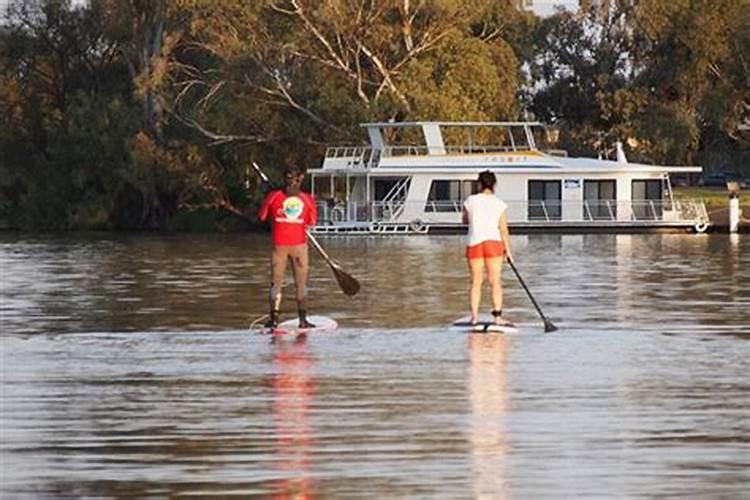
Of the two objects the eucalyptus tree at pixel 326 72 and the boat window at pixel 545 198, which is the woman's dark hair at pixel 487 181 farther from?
the eucalyptus tree at pixel 326 72

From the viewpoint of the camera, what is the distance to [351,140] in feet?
243

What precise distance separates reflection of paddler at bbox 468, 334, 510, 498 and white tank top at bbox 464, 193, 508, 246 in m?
0.98

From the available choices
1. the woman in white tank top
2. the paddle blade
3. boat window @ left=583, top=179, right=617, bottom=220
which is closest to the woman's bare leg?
the woman in white tank top

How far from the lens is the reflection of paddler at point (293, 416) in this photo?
36.6 feet

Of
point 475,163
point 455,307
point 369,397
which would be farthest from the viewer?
point 475,163

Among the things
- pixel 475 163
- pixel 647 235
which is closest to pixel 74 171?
pixel 475 163

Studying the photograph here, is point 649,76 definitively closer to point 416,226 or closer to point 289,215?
point 416,226

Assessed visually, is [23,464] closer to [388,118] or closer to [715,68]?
[388,118]

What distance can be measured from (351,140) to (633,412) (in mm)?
59878

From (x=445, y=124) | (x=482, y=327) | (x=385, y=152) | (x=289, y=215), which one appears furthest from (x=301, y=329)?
(x=385, y=152)

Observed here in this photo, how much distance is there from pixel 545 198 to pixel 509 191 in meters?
1.28

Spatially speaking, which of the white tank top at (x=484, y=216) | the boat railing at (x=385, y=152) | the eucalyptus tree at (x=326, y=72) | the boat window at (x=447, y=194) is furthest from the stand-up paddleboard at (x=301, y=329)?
the eucalyptus tree at (x=326, y=72)

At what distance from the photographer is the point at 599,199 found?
69.2m

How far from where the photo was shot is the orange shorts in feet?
68.2
